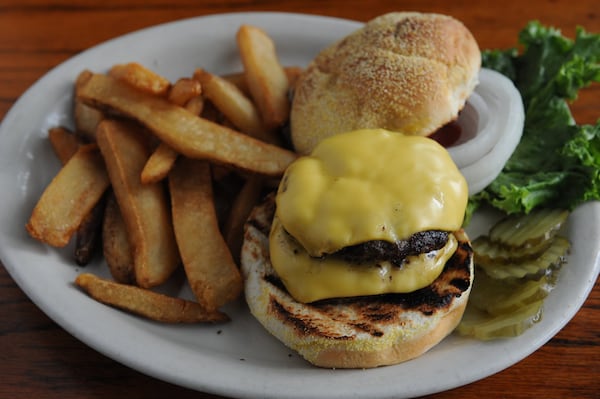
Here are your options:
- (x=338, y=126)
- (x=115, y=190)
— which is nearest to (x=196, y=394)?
(x=115, y=190)

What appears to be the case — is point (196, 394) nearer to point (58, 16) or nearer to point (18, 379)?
point (18, 379)

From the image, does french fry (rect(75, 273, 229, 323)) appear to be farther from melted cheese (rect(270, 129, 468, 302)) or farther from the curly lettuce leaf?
the curly lettuce leaf

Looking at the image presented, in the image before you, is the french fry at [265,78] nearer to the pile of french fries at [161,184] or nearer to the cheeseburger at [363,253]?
the pile of french fries at [161,184]

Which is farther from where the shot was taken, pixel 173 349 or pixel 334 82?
pixel 334 82

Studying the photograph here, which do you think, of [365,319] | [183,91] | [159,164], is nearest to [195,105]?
[183,91]

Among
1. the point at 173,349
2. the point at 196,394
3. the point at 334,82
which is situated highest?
the point at 334,82

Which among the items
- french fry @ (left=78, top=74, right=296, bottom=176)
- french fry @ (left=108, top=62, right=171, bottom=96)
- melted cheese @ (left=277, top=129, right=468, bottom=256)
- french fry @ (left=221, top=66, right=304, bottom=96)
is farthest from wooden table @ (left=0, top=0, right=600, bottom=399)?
french fry @ (left=221, top=66, right=304, bottom=96)

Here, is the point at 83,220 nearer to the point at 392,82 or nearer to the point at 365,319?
the point at 365,319
